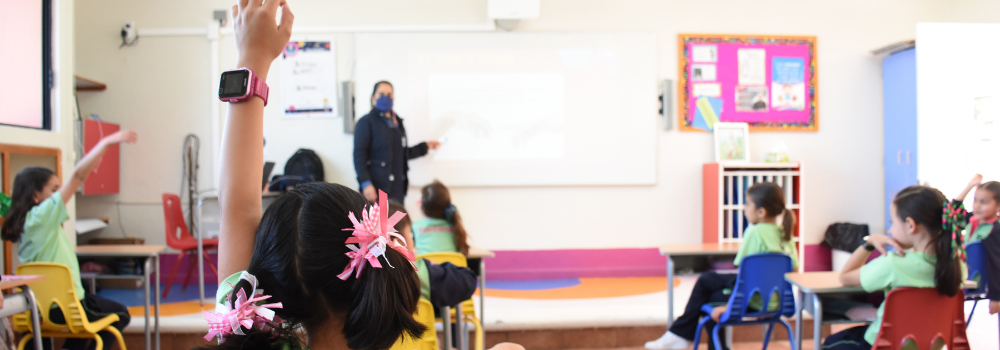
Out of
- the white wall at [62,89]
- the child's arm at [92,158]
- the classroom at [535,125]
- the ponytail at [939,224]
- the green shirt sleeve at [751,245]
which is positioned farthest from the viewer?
the classroom at [535,125]

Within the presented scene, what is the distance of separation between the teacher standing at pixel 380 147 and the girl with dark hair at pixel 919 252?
2880mm

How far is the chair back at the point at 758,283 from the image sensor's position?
230cm

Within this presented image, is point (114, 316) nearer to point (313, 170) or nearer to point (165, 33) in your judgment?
point (313, 170)

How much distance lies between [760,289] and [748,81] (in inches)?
110

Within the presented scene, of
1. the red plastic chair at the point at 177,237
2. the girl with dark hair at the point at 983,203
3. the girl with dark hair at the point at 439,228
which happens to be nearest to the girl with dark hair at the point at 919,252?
the girl with dark hair at the point at 983,203

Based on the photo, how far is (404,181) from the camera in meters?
4.20

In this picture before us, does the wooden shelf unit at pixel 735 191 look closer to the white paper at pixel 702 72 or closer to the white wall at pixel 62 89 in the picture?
the white paper at pixel 702 72

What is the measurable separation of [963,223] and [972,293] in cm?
41

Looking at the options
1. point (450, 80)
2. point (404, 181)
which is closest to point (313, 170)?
point (404, 181)

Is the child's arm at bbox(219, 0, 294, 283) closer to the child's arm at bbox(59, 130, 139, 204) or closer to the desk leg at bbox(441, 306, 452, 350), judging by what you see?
the desk leg at bbox(441, 306, 452, 350)

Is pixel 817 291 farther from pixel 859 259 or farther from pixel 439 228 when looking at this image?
pixel 439 228

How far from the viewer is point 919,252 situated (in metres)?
1.82

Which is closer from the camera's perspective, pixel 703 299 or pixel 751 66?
pixel 703 299


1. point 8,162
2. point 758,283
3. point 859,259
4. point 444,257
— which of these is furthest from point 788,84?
point 8,162
